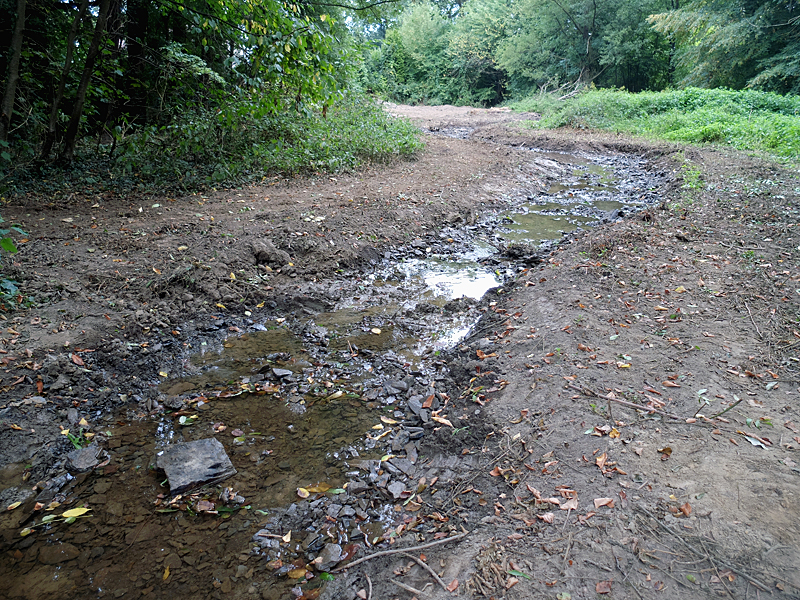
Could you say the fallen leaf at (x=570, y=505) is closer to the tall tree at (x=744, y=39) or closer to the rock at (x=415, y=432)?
the rock at (x=415, y=432)

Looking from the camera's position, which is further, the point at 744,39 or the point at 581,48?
the point at 581,48

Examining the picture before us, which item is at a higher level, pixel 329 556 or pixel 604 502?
pixel 604 502

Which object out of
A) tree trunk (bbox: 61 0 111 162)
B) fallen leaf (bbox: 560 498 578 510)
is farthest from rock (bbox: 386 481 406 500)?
tree trunk (bbox: 61 0 111 162)

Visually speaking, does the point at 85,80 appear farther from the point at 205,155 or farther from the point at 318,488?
the point at 318,488

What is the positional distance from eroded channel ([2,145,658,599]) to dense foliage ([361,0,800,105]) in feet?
33.4

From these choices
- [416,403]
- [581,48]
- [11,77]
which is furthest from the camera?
[581,48]

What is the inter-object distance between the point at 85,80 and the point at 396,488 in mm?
7983

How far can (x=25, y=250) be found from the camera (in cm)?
475

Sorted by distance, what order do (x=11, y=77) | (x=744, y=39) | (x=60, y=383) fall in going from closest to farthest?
(x=60, y=383)
(x=11, y=77)
(x=744, y=39)

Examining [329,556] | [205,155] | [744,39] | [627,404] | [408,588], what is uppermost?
[744,39]

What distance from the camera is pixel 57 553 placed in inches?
93.2

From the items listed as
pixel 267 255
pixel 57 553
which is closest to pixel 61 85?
pixel 267 255

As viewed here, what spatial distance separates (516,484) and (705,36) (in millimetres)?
23940

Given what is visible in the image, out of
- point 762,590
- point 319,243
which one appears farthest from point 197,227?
point 762,590
